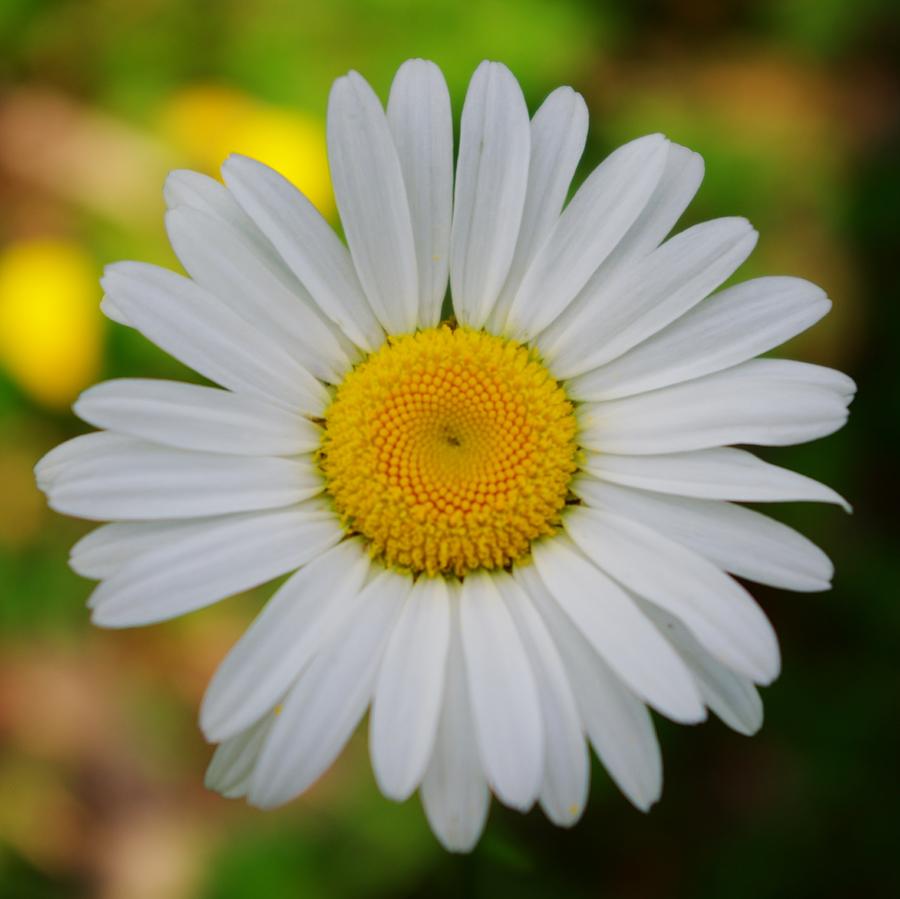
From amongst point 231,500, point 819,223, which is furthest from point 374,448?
point 819,223

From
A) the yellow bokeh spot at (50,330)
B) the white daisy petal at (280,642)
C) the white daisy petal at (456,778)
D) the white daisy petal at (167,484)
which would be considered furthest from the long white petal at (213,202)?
the yellow bokeh spot at (50,330)

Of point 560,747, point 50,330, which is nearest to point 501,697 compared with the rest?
point 560,747

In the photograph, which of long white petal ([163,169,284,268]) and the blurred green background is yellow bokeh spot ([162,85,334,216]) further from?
long white petal ([163,169,284,268])

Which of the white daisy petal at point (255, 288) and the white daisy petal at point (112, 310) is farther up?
the white daisy petal at point (255, 288)

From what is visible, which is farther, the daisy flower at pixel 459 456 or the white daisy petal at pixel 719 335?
the white daisy petal at pixel 719 335

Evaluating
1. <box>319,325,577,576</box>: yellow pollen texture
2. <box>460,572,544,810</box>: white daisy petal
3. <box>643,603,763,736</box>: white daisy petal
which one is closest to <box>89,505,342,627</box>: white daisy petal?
<box>319,325,577,576</box>: yellow pollen texture

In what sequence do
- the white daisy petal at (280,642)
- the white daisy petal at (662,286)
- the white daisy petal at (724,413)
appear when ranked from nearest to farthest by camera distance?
the white daisy petal at (280,642), the white daisy petal at (724,413), the white daisy petal at (662,286)

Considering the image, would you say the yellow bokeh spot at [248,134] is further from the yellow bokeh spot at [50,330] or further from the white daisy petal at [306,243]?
the white daisy petal at [306,243]

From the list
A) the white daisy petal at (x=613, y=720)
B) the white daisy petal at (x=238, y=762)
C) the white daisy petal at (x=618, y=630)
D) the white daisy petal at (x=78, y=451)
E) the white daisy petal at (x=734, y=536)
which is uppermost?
the white daisy petal at (x=734, y=536)
